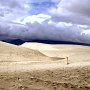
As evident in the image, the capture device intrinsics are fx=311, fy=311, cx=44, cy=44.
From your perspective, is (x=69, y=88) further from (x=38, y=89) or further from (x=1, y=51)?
(x=1, y=51)

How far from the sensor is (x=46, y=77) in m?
22.5

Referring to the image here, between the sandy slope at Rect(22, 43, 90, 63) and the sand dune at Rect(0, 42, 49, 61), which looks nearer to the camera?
the sand dune at Rect(0, 42, 49, 61)

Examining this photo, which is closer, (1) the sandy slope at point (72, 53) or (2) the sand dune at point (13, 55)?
(2) the sand dune at point (13, 55)

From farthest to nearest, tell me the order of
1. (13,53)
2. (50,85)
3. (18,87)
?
(13,53) < (50,85) < (18,87)

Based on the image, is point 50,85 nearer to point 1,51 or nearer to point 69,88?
point 69,88

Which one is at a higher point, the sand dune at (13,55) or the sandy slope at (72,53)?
the sand dune at (13,55)

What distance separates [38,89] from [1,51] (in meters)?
37.4

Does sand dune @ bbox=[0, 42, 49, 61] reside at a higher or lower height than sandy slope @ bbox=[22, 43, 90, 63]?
higher

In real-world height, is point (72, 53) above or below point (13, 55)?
below

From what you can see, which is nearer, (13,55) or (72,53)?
(13,55)

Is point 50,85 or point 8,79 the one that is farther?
point 8,79

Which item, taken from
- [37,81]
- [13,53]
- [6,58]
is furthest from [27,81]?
[13,53]

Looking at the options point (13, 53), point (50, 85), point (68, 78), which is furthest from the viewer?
point (13, 53)

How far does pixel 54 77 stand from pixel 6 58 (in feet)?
83.9
